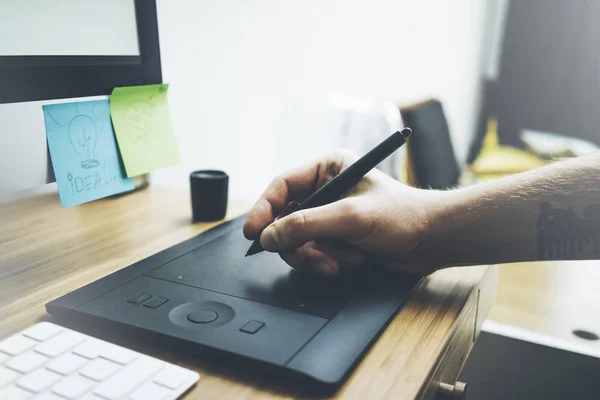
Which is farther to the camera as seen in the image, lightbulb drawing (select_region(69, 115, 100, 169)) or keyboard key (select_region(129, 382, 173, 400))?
lightbulb drawing (select_region(69, 115, 100, 169))

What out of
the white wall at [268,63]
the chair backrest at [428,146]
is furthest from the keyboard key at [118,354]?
the chair backrest at [428,146]

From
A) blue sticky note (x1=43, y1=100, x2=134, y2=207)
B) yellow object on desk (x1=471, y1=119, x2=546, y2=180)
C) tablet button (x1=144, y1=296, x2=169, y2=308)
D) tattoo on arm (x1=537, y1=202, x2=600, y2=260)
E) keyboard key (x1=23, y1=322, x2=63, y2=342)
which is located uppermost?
blue sticky note (x1=43, y1=100, x2=134, y2=207)

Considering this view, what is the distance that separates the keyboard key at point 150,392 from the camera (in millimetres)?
307

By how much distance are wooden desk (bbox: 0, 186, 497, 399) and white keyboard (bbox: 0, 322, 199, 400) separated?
0.02 m

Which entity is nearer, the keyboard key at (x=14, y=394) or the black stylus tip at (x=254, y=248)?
the keyboard key at (x=14, y=394)

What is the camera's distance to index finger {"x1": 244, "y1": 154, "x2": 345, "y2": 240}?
0.59 metres

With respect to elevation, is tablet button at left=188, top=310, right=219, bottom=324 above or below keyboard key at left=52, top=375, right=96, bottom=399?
above

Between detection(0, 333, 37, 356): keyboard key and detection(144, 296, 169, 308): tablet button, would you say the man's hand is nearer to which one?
detection(144, 296, 169, 308): tablet button

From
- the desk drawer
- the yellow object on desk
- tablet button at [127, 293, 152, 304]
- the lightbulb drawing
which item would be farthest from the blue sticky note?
the yellow object on desk

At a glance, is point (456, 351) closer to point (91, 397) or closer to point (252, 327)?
point (252, 327)

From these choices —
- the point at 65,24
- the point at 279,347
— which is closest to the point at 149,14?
the point at 65,24

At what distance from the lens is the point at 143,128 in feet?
2.12

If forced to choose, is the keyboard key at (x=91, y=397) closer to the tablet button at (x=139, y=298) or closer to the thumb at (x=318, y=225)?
the tablet button at (x=139, y=298)

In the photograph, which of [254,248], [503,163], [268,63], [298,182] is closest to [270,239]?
[254,248]
